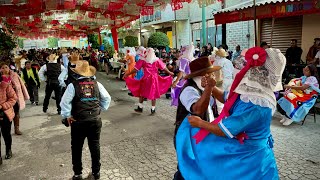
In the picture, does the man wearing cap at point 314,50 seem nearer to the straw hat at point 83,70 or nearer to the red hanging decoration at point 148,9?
the red hanging decoration at point 148,9

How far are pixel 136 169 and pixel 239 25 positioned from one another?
1301cm

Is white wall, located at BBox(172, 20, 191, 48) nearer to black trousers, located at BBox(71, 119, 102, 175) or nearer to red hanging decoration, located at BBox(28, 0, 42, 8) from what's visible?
red hanging decoration, located at BBox(28, 0, 42, 8)

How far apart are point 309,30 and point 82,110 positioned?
10.2m

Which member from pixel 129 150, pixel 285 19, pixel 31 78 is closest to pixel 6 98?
pixel 129 150

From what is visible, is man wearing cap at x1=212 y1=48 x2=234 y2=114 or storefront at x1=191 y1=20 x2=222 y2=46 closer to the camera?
man wearing cap at x1=212 y1=48 x2=234 y2=114

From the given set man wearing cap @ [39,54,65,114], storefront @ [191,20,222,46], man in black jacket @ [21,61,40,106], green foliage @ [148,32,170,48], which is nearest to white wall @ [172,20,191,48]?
storefront @ [191,20,222,46]

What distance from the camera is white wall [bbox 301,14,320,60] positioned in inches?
424

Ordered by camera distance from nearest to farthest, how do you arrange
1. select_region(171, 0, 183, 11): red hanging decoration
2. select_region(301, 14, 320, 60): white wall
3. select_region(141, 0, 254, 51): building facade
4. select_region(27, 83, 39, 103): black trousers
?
1. select_region(171, 0, 183, 11): red hanging decoration
2. select_region(27, 83, 39, 103): black trousers
3. select_region(301, 14, 320, 60): white wall
4. select_region(141, 0, 254, 51): building facade

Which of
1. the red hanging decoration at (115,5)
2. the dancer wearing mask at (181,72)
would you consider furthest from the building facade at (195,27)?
the dancer wearing mask at (181,72)

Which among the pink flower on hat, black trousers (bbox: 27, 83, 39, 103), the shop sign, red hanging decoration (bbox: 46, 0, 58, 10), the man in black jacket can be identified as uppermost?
red hanging decoration (bbox: 46, 0, 58, 10)

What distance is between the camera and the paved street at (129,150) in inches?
173

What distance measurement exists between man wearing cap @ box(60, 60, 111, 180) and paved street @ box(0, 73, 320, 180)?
1.99 feet

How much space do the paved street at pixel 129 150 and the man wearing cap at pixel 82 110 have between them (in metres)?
0.61

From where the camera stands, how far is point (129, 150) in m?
5.31
